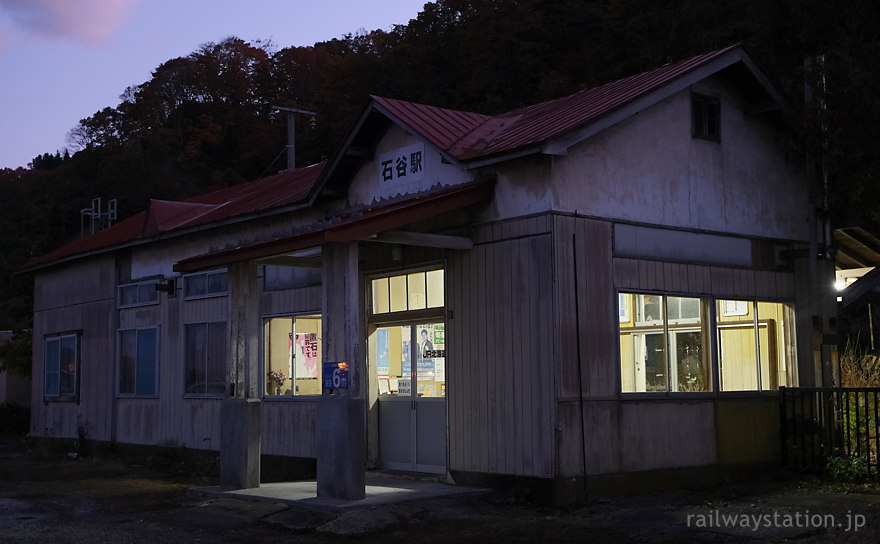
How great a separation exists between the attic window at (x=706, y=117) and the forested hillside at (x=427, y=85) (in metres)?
1.27

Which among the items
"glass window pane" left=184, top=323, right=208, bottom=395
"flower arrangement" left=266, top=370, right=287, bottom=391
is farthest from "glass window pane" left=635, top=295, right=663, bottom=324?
"glass window pane" left=184, top=323, right=208, bottom=395

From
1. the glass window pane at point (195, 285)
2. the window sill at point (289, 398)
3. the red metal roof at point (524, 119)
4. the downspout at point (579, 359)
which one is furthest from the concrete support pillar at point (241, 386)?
the glass window pane at point (195, 285)

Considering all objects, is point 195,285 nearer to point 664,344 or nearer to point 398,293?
point 398,293

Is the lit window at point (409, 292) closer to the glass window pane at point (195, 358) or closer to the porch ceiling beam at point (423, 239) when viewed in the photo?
the porch ceiling beam at point (423, 239)

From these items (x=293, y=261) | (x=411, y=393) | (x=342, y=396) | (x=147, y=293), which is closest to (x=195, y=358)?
(x=147, y=293)

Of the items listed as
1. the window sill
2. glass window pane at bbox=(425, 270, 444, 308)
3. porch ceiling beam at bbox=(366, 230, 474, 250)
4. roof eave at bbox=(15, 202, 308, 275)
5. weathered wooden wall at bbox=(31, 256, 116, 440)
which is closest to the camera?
porch ceiling beam at bbox=(366, 230, 474, 250)

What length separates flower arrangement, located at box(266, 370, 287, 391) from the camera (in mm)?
16656

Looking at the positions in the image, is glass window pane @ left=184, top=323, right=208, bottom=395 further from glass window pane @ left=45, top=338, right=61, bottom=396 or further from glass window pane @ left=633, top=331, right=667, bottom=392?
glass window pane @ left=633, top=331, right=667, bottom=392

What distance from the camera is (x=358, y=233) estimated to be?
1159cm

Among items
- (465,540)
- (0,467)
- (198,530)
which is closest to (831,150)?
(465,540)

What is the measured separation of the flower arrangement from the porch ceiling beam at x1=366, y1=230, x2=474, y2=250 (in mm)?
4891

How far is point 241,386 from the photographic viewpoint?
13828 mm

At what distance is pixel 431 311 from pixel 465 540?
4.41 m

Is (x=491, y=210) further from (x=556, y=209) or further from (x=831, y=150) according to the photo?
(x=831, y=150)
